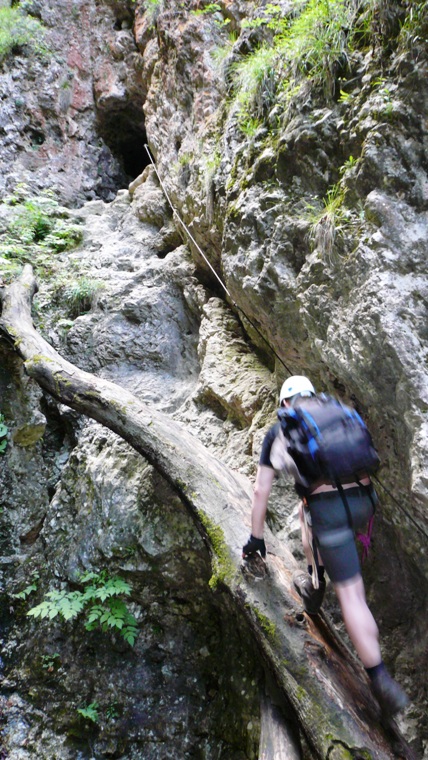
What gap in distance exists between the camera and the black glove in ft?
9.59

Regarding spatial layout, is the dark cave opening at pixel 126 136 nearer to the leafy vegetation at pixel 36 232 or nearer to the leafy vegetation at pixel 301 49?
the leafy vegetation at pixel 36 232

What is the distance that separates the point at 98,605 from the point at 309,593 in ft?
6.87

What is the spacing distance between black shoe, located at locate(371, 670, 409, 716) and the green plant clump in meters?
2.19

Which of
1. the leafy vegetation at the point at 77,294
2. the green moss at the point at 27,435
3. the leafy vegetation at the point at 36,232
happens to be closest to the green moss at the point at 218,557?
the green moss at the point at 27,435

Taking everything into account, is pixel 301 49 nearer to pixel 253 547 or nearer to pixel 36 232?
pixel 253 547

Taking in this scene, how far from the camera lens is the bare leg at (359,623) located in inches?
92.0

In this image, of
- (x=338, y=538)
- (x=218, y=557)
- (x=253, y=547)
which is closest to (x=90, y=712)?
(x=218, y=557)

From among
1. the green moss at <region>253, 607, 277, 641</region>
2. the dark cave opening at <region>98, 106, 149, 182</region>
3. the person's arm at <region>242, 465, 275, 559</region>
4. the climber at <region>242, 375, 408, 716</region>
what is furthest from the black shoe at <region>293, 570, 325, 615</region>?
the dark cave opening at <region>98, 106, 149, 182</region>

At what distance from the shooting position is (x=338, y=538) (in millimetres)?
2469

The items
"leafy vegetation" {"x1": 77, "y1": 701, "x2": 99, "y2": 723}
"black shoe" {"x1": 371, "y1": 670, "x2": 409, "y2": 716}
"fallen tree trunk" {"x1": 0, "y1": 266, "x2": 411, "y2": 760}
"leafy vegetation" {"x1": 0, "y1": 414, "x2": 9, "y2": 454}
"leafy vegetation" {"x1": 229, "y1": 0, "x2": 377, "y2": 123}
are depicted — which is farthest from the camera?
"leafy vegetation" {"x1": 0, "y1": 414, "x2": 9, "y2": 454}

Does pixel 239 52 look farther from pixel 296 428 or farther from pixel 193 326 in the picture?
pixel 296 428

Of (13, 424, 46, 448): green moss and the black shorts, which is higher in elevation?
(13, 424, 46, 448): green moss

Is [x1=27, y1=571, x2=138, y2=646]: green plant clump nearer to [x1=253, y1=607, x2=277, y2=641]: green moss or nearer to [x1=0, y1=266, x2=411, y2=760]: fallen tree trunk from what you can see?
[x1=0, y1=266, x2=411, y2=760]: fallen tree trunk

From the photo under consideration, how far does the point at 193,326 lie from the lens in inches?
251
